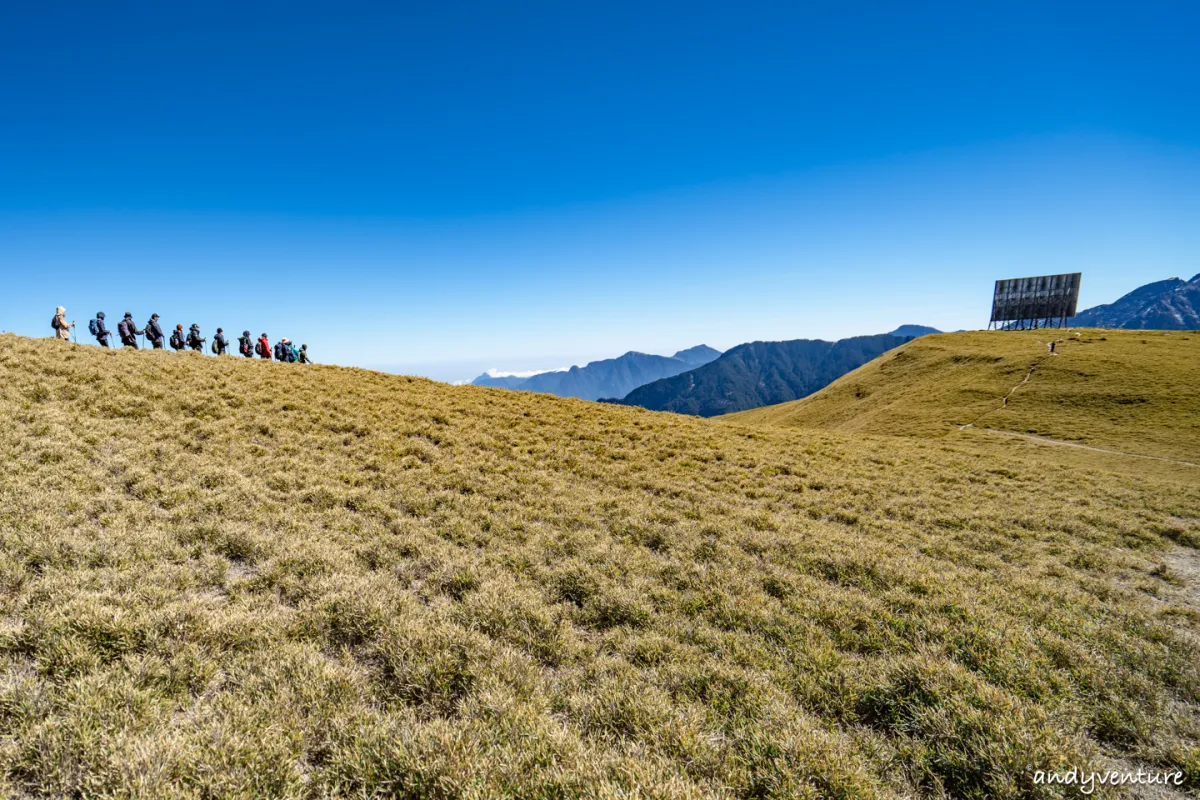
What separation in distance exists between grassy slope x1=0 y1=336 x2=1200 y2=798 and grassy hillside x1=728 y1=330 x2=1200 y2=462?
20.7 meters

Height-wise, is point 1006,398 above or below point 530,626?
above

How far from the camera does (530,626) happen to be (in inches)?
301

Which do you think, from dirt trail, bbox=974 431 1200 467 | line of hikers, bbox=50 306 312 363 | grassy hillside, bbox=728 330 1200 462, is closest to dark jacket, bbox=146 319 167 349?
line of hikers, bbox=50 306 312 363

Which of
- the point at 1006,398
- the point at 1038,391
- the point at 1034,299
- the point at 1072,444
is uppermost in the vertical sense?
the point at 1034,299

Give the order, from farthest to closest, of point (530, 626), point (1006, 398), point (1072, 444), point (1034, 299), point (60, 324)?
1. point (1034, 299)
2. point (1006, 398)
3. point (1072, 444)
4. point (60, 324)
5. point (530, 626)

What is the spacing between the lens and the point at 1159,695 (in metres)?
6.61

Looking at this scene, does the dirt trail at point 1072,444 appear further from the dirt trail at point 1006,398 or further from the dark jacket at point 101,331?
the dark jacket at point 101,331

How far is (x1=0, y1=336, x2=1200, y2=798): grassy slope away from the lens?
15.9ft

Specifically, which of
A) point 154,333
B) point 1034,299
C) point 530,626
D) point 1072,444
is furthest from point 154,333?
point 1034,299

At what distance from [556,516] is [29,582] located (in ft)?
32.9

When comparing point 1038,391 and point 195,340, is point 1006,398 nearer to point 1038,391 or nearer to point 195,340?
point 1038,391

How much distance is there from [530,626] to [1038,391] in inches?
2958

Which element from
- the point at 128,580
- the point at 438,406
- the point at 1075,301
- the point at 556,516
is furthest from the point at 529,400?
the point at 1075,301

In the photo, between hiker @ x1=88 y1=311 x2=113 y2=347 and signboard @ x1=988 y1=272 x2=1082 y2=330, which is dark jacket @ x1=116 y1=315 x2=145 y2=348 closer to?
hiker @ x1=88 y1=311 x2=113 y2=347
